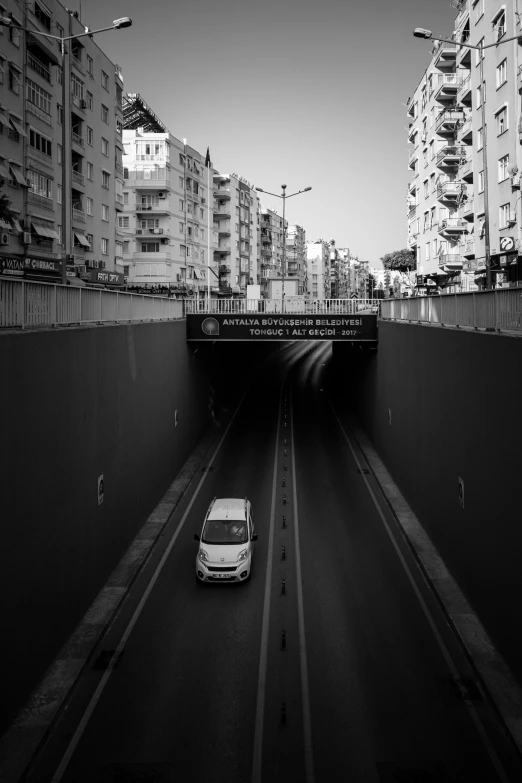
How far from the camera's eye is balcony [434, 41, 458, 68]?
46.4 meters

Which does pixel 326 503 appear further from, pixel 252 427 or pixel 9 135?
pixel 9 135

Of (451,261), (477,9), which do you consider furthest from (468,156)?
(477,9)

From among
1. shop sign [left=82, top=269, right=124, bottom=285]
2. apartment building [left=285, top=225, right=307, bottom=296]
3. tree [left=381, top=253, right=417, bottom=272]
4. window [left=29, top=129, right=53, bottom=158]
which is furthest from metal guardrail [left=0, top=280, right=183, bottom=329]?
apartment building [left=285, top=225, right=307, bottom=296]

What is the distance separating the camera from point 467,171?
4294 cm

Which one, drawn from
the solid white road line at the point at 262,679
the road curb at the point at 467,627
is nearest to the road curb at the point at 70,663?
the solid white road line at the point at 262,679

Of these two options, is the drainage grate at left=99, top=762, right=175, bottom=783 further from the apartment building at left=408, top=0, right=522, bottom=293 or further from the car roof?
the apartment building at left=408, top=0, right=522, bottom=293

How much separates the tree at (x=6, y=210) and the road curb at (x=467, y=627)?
21.7 m

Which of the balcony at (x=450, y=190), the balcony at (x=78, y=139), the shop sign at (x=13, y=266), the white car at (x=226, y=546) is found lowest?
the white car at (x=226, y=546)

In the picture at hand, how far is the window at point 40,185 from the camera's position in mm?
35031

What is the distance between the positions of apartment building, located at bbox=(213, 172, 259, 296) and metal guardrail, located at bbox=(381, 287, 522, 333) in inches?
2187

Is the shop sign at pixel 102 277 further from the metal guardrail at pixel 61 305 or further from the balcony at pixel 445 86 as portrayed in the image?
the balcony at pixel 445 86

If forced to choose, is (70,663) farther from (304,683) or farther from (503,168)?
(503,168)

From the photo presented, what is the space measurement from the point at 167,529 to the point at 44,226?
21.7 meters

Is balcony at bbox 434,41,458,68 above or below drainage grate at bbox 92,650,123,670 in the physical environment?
above
